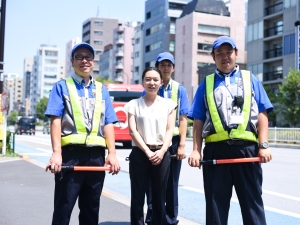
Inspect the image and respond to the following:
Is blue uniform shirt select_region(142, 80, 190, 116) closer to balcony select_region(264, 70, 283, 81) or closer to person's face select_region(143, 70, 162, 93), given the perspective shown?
person's face select_region(143, 70, 162, 93)

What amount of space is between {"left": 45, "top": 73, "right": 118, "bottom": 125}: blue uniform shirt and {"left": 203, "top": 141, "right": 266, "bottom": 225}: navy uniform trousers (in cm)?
94

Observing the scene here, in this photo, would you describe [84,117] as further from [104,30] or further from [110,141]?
[104,30]

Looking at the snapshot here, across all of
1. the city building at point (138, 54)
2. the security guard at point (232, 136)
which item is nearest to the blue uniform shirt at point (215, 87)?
the security guard at point (232, 136)

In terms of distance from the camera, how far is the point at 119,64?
301 feet

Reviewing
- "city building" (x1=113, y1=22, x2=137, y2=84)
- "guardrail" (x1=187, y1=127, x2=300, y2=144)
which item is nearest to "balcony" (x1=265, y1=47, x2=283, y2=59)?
"guardrail" (x1=187, y1=127, x2=300, y2=144)

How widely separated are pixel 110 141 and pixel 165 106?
2.45ft

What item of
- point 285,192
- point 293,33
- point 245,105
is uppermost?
point 293,33

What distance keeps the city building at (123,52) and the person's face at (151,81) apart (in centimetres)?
8632

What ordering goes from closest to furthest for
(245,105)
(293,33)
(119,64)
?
1. (245,105)
2. (293,33)
3. (119,64)

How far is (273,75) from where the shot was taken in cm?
4809

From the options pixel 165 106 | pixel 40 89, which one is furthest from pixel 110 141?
pixel 40 89

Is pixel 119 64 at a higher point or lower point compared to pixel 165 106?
higher

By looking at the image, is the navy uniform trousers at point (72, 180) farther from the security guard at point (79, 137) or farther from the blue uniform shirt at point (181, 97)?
the blue uniform shirt at point (181, 97)

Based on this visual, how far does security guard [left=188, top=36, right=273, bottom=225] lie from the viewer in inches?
156
